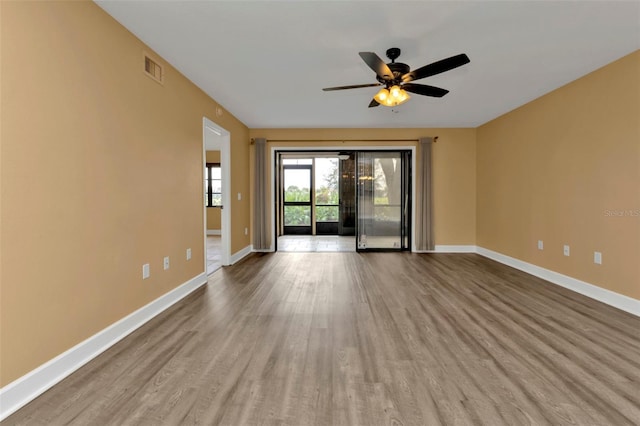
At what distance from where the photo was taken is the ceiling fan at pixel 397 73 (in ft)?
7.66

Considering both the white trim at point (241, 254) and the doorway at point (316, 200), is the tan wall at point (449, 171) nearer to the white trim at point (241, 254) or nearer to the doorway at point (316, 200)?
the doorway at point (316, 200)

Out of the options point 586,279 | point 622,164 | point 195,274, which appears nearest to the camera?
point 622,164

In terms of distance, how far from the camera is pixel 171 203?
3117 millimetres

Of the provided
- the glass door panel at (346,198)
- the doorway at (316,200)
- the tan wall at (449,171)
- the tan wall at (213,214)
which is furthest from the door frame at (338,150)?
the tan wall at (213,214)

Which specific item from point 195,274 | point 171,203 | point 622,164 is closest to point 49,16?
point 171,203

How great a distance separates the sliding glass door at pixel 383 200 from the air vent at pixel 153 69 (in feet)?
13.1

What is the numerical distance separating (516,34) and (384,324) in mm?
2808

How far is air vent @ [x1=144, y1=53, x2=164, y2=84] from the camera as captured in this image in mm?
2709

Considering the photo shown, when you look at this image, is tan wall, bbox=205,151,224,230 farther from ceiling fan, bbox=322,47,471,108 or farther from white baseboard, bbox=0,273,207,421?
ceiling fan, bbox=322,47,471,108

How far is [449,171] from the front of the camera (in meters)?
5.91

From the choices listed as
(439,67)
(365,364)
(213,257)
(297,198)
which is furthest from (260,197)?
(365,364)

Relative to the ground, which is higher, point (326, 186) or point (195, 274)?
point (326, 186)

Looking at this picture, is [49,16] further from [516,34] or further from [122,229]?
[516,34]

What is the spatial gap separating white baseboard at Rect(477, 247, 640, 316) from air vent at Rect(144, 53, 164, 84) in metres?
5.19
